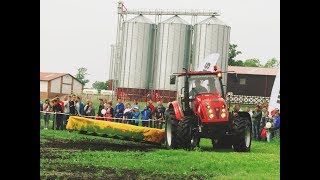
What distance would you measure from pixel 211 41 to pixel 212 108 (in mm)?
1042

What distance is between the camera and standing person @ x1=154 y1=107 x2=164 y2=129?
10.5m

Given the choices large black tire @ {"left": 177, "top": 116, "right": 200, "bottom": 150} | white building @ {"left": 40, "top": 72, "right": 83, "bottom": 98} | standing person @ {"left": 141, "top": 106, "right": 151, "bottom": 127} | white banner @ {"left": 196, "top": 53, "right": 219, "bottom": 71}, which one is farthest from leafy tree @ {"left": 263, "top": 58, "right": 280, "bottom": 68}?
white building @ {"left": 40, "top": 72, "right": 83, "bottom": 98}

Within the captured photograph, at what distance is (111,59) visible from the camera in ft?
34.7

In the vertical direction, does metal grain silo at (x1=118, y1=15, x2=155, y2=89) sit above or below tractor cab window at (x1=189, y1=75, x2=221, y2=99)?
above

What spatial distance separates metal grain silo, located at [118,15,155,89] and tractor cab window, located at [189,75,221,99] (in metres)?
0.69

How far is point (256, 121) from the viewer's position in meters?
10.6

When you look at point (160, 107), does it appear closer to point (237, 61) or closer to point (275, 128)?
point (237, 61)

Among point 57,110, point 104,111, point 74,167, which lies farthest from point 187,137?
point 57,110

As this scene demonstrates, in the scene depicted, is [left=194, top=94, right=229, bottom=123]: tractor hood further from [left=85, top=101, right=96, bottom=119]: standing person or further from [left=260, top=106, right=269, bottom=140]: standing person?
[left=85, top=101, right=96, bottom=119]: standing person

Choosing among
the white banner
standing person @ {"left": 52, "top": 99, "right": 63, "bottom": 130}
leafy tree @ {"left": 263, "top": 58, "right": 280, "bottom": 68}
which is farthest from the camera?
standing person @ {"left": 52, "top": 99, "right": 63, "bottom": 130}

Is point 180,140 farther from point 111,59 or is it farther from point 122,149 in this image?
point 111,59

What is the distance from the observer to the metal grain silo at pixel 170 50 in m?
10.6
